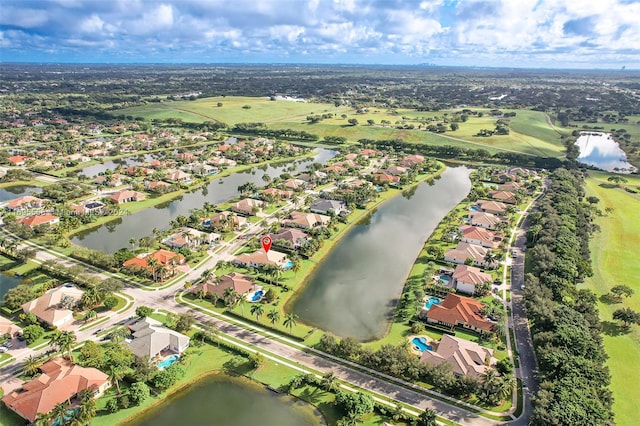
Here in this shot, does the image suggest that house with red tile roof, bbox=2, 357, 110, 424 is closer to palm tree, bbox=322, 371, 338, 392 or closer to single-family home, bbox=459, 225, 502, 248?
palm tree, bbox=322, 371, 338, 392

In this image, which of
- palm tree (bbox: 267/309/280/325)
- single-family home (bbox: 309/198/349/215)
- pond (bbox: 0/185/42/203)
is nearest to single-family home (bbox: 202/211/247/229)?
single-family home (bbox: 309/198/349/215)

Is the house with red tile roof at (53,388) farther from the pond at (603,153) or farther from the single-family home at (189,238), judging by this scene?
the pond at (603,153)

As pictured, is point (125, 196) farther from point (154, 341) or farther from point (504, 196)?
point (504, 196)

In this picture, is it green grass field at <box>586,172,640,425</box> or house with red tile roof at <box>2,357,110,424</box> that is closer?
house with red tile roof at <box>2,357,110,424</box>

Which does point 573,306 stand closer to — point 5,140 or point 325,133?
point 325,133

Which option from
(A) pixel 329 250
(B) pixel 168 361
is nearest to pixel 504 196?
(A) pixel 329 250

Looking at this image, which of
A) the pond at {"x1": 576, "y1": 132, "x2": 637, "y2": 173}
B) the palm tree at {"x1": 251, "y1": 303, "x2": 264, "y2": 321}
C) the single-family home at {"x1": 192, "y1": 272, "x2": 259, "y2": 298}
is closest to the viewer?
the palm tree at {"x1": 251, "y1": 303, "x2": 264, "y2": 321}
